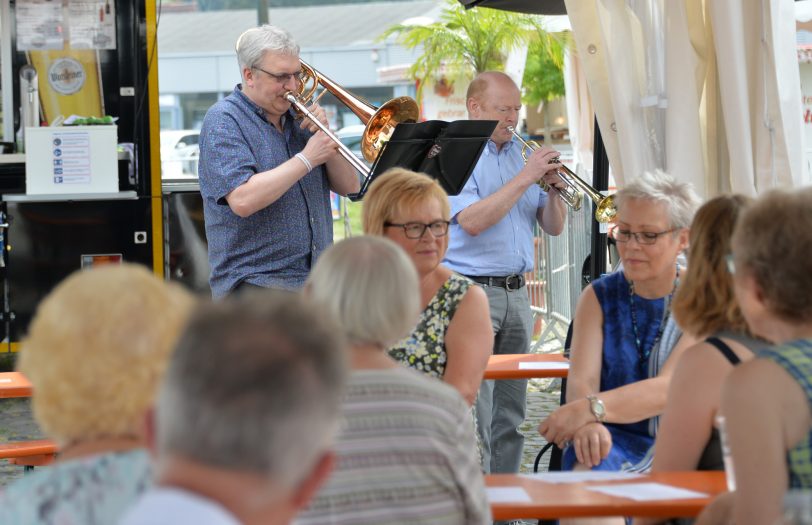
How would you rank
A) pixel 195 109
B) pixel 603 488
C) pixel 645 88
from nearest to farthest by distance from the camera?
pixel 603 488, pixel 645 88, pixel 195 109

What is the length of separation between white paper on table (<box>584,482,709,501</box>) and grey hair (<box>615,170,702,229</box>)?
1.37 meters

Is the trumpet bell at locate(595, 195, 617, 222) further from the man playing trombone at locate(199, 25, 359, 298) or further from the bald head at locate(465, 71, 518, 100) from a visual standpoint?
the man playing trombone at locate(199, 25, 359, 298)

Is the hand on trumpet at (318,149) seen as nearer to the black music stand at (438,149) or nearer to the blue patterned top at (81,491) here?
the black music stand at (438,149)

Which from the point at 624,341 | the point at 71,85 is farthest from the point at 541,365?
the point at 71,85

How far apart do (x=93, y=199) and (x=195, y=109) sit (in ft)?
106

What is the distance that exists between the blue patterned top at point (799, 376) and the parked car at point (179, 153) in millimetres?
19812

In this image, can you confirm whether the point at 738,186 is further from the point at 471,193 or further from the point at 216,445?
the point at 216,445

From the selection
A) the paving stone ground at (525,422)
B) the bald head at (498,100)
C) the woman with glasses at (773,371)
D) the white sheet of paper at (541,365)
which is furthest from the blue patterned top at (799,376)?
the paving stone ground at (525,422)

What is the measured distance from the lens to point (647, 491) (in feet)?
8.89

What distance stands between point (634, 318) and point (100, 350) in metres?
2.52

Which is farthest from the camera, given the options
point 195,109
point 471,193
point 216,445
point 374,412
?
point 195,109

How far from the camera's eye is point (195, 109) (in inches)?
1542

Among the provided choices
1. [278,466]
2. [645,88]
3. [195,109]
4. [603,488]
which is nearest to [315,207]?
[645,88]

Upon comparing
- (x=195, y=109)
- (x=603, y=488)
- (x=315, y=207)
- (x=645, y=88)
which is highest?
(x=195, y=109)
